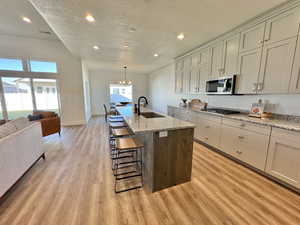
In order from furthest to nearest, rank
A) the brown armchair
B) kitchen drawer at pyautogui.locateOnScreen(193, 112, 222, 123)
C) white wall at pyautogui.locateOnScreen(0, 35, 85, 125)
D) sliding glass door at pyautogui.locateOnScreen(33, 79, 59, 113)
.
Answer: sliding glass door at pyautogui.locateOnScreen(33, 79, 59, 113) < white wall at pyautogui.locateOnScreen(0, 35, 85, 125) < the brown armchair < kitchen drawer at pyautogui.locateOnScreen(193, 112, 222, 123)

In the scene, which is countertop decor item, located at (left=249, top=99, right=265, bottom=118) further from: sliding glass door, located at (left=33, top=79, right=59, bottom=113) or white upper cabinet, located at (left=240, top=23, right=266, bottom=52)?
sliding glass door, located at (left=33, top=79, right=59, bottom=113)

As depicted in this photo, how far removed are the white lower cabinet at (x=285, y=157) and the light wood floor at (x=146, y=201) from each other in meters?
0.20

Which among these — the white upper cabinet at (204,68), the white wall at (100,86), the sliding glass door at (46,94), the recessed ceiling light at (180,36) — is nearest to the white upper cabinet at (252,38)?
the white upper cabinet at (204,68)

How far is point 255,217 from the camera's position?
145 centimetres

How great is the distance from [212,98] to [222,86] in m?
0.80

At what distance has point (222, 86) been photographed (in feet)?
10.2

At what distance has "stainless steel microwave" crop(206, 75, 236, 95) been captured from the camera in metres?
2.87

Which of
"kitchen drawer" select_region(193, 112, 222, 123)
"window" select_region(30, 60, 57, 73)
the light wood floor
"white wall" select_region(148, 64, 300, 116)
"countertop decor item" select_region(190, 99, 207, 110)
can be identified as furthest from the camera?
"window" select_region(30, 60, 57, 73)

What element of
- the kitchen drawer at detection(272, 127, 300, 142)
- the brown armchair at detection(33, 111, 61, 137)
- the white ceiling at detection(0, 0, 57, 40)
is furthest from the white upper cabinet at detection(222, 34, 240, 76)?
the brown armchair at detection(33, 111, 61, 137)

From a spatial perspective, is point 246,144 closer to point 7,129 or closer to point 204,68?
point 204,68

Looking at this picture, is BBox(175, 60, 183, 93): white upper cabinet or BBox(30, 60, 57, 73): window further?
BBox(30, 60, 57, 73): window

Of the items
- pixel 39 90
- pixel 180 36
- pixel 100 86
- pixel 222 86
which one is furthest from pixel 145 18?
pixel 100 86

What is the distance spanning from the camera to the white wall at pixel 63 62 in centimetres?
461

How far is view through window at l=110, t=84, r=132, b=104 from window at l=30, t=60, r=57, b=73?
3468 mm
